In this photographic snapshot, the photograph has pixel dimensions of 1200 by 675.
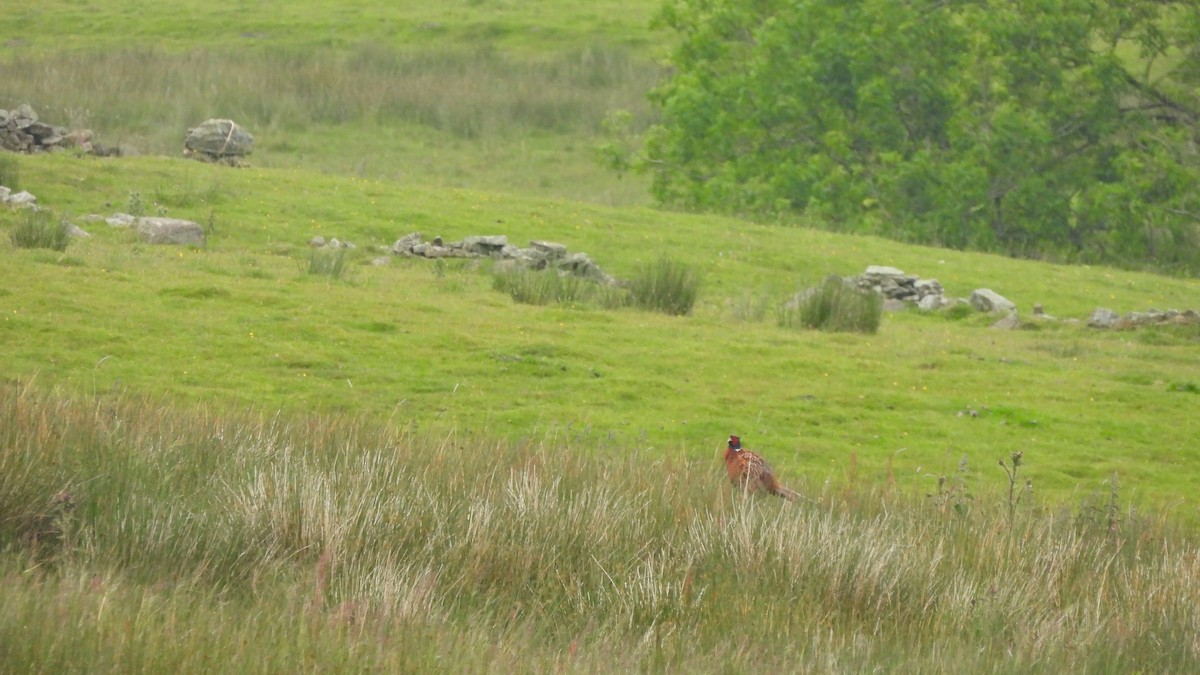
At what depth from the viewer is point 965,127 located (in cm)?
3562

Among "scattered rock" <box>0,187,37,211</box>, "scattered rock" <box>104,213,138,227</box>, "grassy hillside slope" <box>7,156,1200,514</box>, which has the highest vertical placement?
"scattered rock" <box>0,187,37,211</box>

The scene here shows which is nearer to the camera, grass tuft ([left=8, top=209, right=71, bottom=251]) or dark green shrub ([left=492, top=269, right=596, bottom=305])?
grass tuft ([left=8, top=209, right=71, bottom=251])

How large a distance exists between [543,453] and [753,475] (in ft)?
4.59

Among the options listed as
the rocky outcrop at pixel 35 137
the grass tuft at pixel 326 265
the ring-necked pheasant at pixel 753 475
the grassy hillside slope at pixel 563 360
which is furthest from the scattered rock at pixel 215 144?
the ring-necked pheasant at pixel 753 475

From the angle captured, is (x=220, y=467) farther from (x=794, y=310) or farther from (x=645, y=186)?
(x=645, y=186)

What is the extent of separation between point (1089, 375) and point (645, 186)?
26.5 metres

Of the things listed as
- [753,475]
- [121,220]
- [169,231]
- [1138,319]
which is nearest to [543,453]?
[753,475]

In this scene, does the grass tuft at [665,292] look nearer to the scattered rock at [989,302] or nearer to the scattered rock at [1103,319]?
the scattered rock at [989,302]

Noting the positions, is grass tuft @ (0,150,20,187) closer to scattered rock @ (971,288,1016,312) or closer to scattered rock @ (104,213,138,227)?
scattered rock @ (104,213,138,227)

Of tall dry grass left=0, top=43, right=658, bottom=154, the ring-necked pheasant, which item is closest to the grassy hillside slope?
the ring-necked pheasant

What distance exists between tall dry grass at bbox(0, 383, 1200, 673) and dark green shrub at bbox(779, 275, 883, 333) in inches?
371

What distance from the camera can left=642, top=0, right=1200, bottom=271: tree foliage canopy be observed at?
34.2m

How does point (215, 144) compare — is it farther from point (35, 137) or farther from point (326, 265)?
point (326, 265)

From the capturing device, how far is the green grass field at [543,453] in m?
6.91
